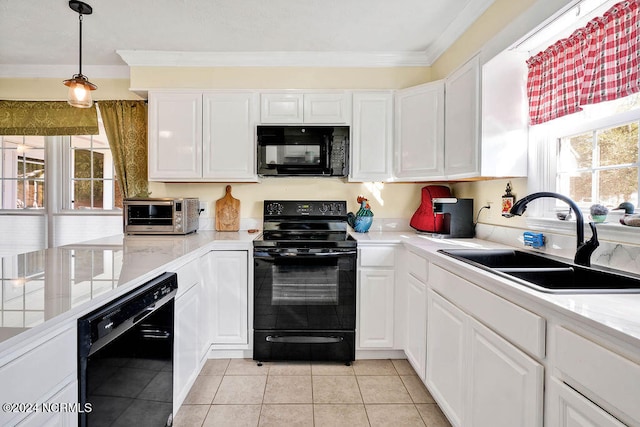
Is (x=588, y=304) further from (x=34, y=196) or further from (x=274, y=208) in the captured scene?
(x=34, y=196)

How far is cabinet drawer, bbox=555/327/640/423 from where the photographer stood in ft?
2.36

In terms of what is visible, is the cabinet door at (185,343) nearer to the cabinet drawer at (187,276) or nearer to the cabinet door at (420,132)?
the cabinet drawer at (187,276)

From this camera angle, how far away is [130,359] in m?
1.20

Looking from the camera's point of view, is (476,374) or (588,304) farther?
(476,374)

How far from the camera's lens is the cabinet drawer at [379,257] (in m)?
2.41

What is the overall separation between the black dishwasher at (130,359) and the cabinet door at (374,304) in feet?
4.37

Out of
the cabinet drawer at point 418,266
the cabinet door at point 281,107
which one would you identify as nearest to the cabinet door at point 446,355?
the cabinet drawer at point 418,266

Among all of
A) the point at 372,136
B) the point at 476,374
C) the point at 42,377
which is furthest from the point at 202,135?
the point at 476,374

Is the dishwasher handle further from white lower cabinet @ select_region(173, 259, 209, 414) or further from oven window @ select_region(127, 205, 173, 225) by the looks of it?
oven window @ select_region(127, 205, 173, 225)

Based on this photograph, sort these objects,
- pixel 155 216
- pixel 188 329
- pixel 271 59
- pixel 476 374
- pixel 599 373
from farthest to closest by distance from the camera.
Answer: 1. pixel 271 59
2. pixel 155 216
3. pixel 188 329
4. pixel 476 374
5. pixel 599 373

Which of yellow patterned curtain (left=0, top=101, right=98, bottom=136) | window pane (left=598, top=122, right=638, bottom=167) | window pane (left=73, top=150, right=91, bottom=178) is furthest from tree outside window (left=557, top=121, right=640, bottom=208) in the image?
window pane (left=73, top=150, right=91, bottom=178)

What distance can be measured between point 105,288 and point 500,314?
136 centimetres

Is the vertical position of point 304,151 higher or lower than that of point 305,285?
higher

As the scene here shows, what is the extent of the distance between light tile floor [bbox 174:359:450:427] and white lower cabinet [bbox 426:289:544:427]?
0.79 feet
